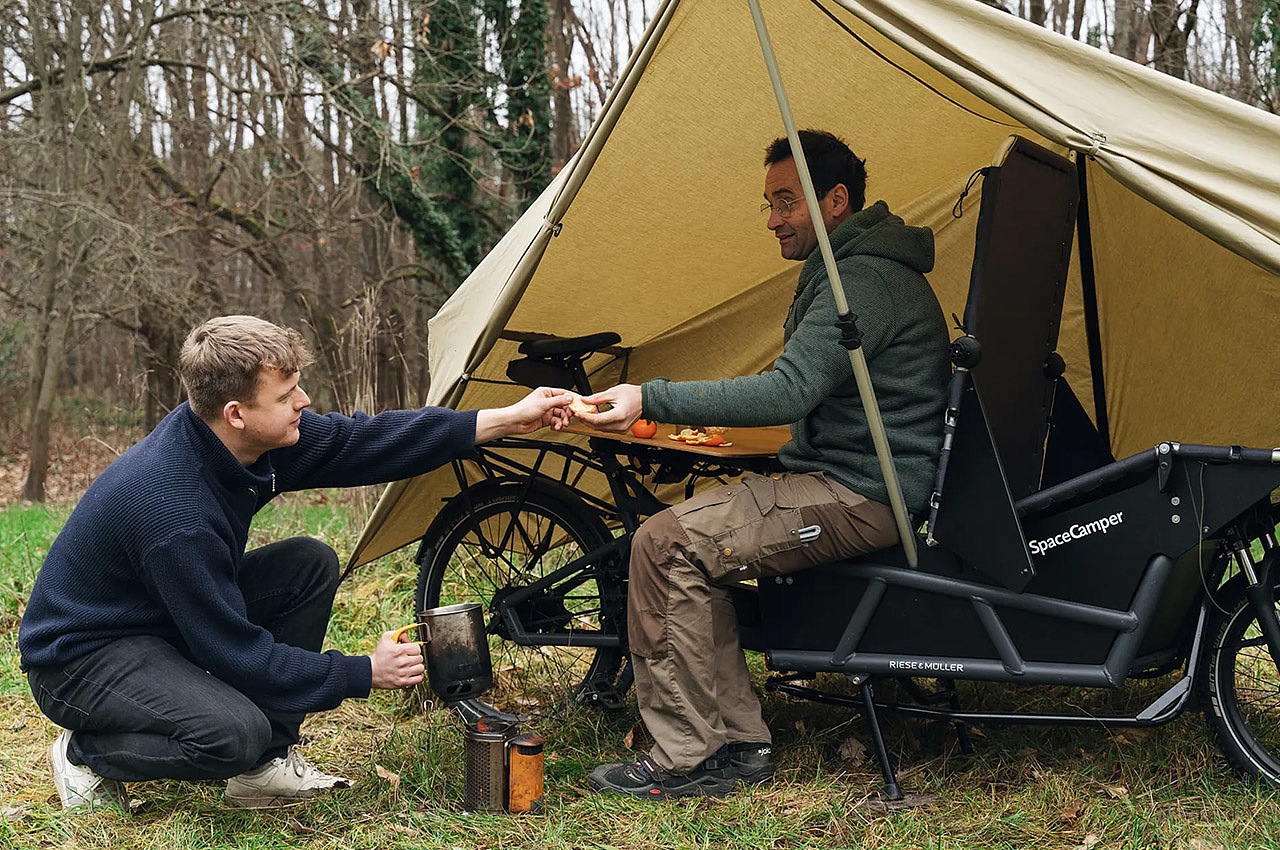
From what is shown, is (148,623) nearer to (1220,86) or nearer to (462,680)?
(462,680)

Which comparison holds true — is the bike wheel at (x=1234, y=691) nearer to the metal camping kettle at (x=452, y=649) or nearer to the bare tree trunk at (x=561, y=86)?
the metal camping kettle at (x=452, y=649)

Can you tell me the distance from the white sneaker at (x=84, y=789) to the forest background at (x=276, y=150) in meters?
7.12

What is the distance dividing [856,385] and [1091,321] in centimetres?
152

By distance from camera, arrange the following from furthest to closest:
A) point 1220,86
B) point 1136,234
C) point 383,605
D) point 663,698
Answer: point 1220,86 < point 383,605 < point 1136,234 < point 663,698

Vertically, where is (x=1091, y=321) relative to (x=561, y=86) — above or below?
below

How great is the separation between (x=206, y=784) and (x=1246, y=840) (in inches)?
103

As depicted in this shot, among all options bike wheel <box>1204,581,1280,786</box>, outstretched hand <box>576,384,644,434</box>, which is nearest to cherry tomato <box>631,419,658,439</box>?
outstretched hand <box>576,384,644,434</box>

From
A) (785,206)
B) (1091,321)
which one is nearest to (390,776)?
(785,206)

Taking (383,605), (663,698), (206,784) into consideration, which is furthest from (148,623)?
(383,605)

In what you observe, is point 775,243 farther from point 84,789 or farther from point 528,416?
point 84,789

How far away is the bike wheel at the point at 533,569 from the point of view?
12.1 ft

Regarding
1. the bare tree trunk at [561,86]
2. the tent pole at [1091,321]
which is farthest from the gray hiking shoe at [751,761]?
the bare tree trunk at [561,86]

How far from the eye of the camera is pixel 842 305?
285 centimetres

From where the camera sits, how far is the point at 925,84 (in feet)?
12.2
